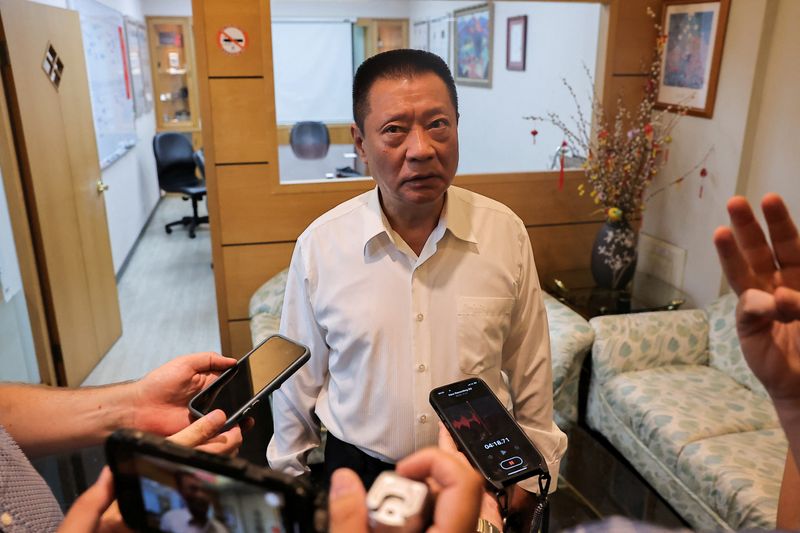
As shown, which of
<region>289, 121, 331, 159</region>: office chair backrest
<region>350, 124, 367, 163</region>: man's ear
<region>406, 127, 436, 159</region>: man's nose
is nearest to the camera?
<region>406, 127, 436, 159</region>: man's nose

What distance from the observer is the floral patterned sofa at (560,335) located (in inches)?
97.0

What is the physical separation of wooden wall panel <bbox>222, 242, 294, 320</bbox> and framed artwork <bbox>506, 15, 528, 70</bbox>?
7.48ft

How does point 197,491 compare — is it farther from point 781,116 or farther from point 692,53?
point 692,53

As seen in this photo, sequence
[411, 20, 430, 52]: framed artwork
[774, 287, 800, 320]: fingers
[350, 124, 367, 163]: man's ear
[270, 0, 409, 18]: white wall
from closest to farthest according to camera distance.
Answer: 1. [774, 287, 800, 320]: fingers
2. [350, 124, 367, 163]: man's ear
3. [411, 20, 430, 52]: framed artwork
4. [270, 0, 409, 18]: white wall

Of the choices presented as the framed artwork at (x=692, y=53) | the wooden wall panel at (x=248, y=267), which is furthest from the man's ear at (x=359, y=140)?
the framed artwork at (x=692, y=53)

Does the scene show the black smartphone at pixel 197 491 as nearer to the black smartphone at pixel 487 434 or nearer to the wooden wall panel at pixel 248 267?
the black smartphone at pixel 487 434

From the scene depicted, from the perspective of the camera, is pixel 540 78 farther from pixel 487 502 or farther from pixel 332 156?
pixel 487 502

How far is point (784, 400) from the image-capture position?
680mm

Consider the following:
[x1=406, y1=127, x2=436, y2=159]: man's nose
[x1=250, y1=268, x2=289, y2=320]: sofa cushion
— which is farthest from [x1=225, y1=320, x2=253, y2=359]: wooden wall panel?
[x1=406, y1=127, x2=436, y2=159]: man's nose

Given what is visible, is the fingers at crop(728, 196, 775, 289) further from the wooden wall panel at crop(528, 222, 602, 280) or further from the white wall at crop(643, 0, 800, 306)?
the wooden wall panel at crop(528, 222, 602, 280)

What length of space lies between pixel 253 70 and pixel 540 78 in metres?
2.06

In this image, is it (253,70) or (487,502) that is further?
(253,70)

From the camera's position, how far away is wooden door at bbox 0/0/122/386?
2.72 m

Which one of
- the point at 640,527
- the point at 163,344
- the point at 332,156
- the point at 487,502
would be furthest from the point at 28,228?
the point at 640,527
